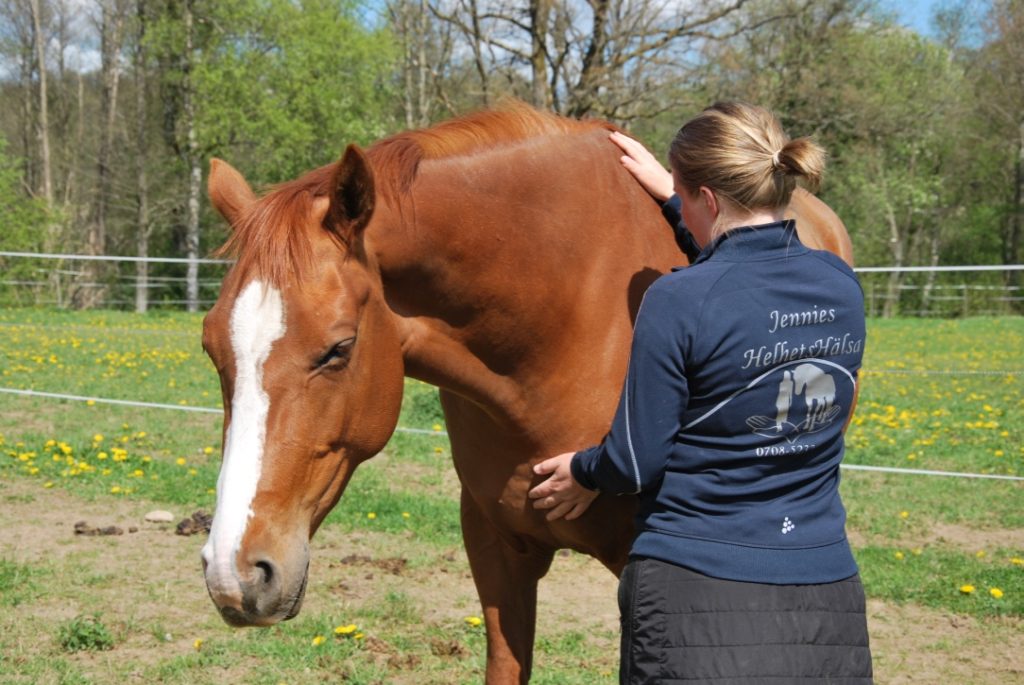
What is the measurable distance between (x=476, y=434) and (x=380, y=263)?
0.67m

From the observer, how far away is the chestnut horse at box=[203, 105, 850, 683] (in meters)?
1.92

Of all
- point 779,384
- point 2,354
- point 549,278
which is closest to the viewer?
point 779,384

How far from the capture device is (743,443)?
181cm

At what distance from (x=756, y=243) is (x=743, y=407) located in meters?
0.33

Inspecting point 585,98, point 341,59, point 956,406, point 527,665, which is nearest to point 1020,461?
point 956,406

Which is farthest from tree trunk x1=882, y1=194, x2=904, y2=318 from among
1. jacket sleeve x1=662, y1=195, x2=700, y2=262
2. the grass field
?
jacket sleeve x1=662, y1=195, x2=700, y2=262

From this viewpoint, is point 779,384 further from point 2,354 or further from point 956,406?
point 2,354

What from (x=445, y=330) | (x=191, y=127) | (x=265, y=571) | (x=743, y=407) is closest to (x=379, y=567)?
(x=445, y=330)

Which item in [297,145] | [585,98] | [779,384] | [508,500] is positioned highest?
[297,145]

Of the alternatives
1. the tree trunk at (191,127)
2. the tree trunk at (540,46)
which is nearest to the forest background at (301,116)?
the tree trunk at (191,127)

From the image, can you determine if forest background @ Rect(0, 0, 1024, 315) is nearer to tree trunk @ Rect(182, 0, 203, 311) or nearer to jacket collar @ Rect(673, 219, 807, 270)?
tree trunk @ Rect(182, 0, 203, 311)

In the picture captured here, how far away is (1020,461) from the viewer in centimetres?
759

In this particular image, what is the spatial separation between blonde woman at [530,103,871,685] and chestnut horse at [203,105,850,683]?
551mm

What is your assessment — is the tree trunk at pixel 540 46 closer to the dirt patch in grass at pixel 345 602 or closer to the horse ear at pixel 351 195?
the dirt patch in grass at pixel 345 602
